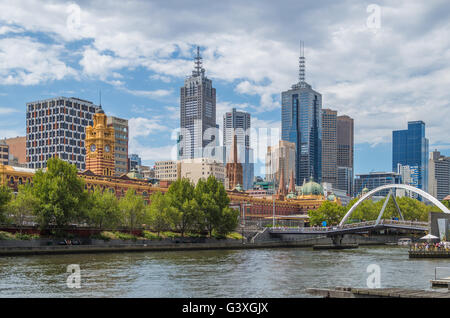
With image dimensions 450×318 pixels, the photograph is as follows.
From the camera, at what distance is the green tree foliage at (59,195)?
93812mm

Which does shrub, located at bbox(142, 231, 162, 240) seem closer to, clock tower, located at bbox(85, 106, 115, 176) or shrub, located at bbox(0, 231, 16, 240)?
shrub, located at bbox(0, 231, 16, 240)

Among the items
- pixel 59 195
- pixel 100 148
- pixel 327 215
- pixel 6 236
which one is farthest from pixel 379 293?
pixel 100 148

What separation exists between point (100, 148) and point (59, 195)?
8171cm

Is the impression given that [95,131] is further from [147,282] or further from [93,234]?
[147,282]

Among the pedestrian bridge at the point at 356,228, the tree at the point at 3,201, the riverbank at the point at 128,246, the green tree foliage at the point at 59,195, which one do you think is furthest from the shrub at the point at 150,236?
the pedestrian bridge at the point at 356,228

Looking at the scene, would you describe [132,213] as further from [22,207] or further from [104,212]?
[22,207]

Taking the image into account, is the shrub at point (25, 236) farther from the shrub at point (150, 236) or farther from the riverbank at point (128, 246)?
the shrub at point (150, 236)

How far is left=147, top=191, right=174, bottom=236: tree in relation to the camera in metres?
113

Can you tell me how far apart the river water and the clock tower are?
99840 mm

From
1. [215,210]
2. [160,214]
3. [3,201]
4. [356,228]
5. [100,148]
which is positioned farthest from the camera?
[100,148]

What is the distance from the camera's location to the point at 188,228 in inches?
4850

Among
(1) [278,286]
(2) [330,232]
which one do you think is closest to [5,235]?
(1) [278,286]

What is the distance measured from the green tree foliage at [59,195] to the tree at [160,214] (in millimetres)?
Answer: 16251

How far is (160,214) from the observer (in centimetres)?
11375
